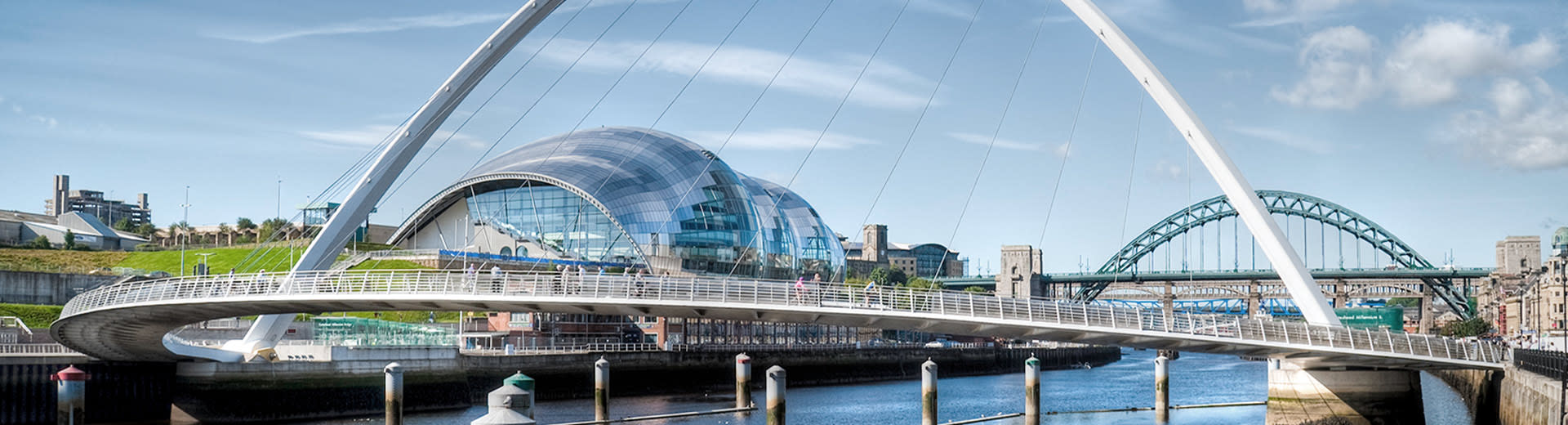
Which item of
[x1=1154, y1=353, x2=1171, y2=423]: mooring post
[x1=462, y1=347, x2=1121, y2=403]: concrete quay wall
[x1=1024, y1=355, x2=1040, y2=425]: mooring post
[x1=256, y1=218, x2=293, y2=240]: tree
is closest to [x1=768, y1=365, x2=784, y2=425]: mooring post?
[x1=1024, y1=355, x2=1040, y2=425]: mooring post

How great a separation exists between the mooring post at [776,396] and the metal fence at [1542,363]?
749 inches

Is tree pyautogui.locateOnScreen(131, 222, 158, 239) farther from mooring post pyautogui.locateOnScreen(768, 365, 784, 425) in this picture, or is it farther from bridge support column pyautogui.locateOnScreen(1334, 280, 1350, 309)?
bridge support column pyautogui.locateOnScreen(1334, 280, 1350, 309)

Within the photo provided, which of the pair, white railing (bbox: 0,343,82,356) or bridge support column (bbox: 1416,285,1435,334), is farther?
bridge support column (bbox: 1416,285,1435,334)

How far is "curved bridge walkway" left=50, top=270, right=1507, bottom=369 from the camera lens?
3603cm

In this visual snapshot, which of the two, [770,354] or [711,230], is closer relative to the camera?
[770,354]

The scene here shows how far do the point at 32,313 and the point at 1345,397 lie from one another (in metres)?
55.1

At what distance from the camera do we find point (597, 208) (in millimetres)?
100875

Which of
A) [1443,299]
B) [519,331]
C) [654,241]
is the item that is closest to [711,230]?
[654,241]

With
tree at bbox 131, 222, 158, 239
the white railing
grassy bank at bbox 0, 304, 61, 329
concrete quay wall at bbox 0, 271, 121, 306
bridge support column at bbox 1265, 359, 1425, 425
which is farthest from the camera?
tree at bbox 131, 222, 158, 239

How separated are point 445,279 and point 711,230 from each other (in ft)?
225

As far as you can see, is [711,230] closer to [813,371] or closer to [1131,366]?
[813,371]

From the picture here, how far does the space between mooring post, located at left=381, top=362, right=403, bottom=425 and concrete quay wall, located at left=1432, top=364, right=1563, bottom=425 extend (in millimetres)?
28810

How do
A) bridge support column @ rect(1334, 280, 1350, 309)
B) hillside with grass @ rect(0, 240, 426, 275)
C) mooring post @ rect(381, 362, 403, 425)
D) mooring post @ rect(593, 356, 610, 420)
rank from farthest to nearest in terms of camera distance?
bridge support column @ rect(1334, 280, 1350, 309)
hillside with grass @ rect(0, 240, 426, 275)
mooring post @ rect(593, 356, 610, 420)
mooring post @ rect(381, 362, 403, 425)

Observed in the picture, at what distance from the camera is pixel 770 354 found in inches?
3305
